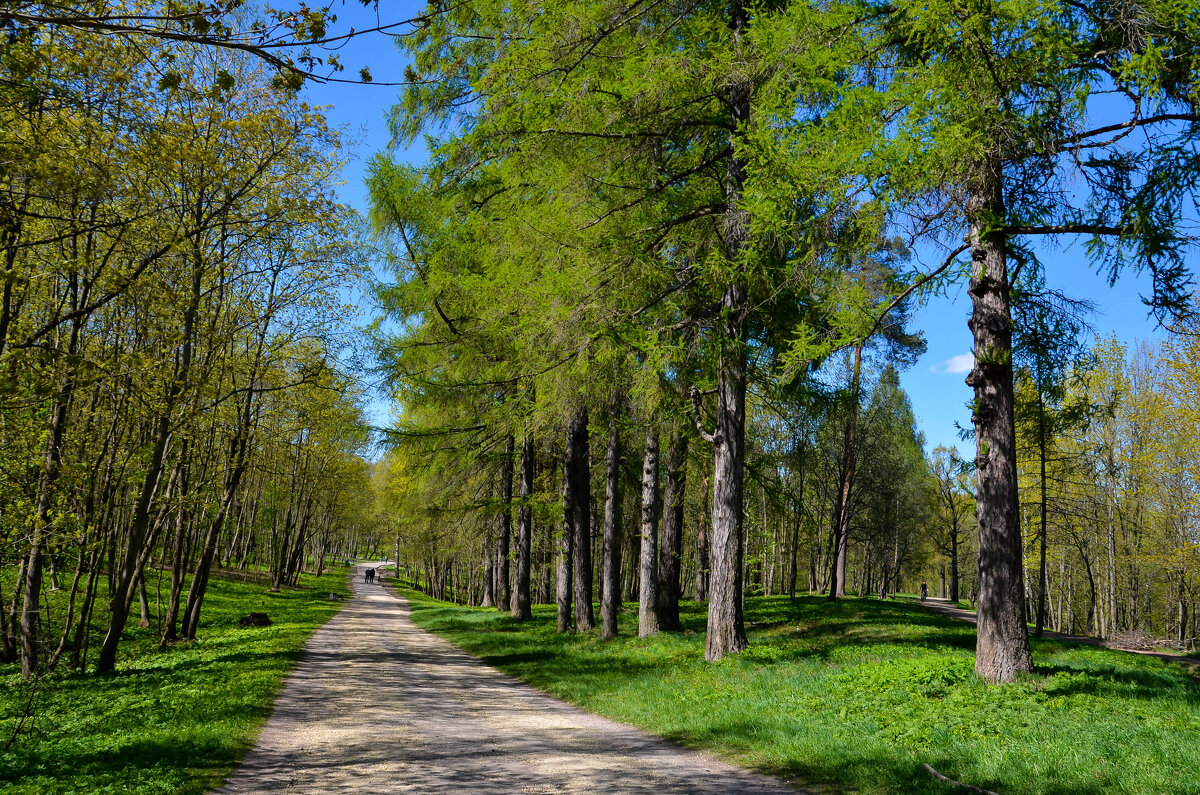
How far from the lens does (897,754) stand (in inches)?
233

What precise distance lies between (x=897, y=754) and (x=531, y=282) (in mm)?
9330

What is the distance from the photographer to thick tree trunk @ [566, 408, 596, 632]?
637 inches

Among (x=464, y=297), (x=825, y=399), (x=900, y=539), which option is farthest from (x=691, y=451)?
(x=900, y=539)

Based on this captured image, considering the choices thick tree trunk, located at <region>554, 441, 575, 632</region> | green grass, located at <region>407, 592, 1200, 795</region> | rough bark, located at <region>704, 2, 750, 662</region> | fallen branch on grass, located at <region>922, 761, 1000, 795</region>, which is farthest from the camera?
thick tree trunk, located at <region>554, 441, 575, 632</region>

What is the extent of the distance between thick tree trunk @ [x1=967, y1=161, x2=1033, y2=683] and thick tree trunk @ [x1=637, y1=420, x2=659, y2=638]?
6.54 m

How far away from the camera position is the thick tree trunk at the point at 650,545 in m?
14.2

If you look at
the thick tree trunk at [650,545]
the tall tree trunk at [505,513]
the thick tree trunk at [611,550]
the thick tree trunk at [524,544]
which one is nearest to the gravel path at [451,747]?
the thick tree trunk at [611,550]

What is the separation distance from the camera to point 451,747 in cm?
671

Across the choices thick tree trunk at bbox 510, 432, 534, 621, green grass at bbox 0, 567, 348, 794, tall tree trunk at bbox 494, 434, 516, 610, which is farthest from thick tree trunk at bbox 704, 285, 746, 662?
thick tree trunk at bbox 510, 432, 534, 621

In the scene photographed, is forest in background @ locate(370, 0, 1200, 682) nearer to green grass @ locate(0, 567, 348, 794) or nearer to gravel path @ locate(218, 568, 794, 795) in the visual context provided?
gravel path @ locate(218, 568, 794, 795)

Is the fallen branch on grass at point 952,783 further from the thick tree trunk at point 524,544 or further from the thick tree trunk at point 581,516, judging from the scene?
the thick tree trunk at point 524,544

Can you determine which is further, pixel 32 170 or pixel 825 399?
pixel 825 399

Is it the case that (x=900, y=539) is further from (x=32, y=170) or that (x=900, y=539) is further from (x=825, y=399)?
(x=32, y=170)

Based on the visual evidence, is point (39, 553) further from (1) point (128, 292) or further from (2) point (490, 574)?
(2) point (490, 574)
